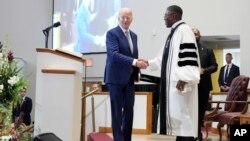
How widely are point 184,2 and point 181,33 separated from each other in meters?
4.91

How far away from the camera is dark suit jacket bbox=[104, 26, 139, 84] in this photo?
132 inches

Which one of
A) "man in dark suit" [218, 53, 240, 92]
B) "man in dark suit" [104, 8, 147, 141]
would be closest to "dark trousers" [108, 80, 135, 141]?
"man in dark suit" [104, 8, 147, 141]

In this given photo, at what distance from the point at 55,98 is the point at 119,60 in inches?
27.1

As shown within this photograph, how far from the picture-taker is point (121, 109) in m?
3.34

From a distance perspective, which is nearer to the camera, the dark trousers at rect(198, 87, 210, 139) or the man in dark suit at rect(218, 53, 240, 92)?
the dark trousers at rect(198, 87, 210, 139)

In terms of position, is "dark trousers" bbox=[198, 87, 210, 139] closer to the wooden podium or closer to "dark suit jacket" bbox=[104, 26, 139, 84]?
"dark suit jacket" bbox=[104, 26, 139, 84]

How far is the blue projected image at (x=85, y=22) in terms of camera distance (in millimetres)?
9280

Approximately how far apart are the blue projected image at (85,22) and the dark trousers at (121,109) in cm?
581

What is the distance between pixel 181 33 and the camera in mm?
3268

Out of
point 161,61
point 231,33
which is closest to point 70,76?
point 161,61

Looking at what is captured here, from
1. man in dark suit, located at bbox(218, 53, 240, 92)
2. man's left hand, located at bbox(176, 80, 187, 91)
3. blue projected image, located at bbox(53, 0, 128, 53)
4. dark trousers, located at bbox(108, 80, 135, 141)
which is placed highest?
blue projected image, located at bbox(53, 0, 128, 53)

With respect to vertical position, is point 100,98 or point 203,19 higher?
point 203,19

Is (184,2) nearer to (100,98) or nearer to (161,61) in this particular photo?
(100,98)

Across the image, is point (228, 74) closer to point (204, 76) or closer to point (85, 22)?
point (85, 22)
